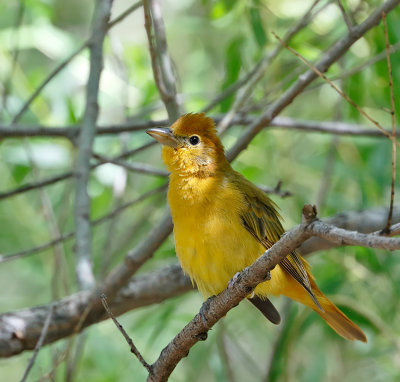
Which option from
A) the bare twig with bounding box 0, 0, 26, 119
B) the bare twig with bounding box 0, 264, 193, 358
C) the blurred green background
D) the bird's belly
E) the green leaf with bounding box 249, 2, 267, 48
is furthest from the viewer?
the blurred green background

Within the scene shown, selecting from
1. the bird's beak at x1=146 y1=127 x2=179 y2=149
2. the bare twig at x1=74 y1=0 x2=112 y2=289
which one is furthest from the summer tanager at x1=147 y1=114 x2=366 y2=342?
the bare twig at x1=74 y1=0 x2=112 y2=289

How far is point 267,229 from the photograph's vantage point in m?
3.59

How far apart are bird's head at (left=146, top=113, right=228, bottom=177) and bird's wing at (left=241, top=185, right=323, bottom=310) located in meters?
0.34

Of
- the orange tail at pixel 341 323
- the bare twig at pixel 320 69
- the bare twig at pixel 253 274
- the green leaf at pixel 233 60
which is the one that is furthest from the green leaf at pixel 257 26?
the bare twig at pixel 253 274

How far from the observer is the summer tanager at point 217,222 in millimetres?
3387

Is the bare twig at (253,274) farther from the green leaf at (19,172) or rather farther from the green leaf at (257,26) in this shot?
the green leaf at (19,172)

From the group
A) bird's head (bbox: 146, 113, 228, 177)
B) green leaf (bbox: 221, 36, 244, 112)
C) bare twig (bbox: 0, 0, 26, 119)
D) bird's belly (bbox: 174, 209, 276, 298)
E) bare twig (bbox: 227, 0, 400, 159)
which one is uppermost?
bare twig (bbox: 0, 0, 26, 119)

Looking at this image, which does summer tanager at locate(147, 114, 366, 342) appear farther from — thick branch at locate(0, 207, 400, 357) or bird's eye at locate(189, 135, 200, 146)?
thick branch at locate(0, 207, 400, 357)

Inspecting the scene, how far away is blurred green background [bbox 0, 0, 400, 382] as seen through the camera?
4526mm

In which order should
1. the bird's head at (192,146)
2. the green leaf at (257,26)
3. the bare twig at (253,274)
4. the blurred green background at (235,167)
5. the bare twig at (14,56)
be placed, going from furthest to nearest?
the blurred green background at (235,167)
the bare twig at (14,56)
the green leaf at (257,26)
the bird's head at (192,146)
the bare twig at (253,274)

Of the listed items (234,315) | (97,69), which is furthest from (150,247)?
(234,315)

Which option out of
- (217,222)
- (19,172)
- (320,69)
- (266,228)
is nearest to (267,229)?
(266,228)

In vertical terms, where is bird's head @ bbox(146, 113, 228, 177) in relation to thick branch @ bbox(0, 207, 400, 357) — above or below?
above

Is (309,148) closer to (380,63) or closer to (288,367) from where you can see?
(380,63)
